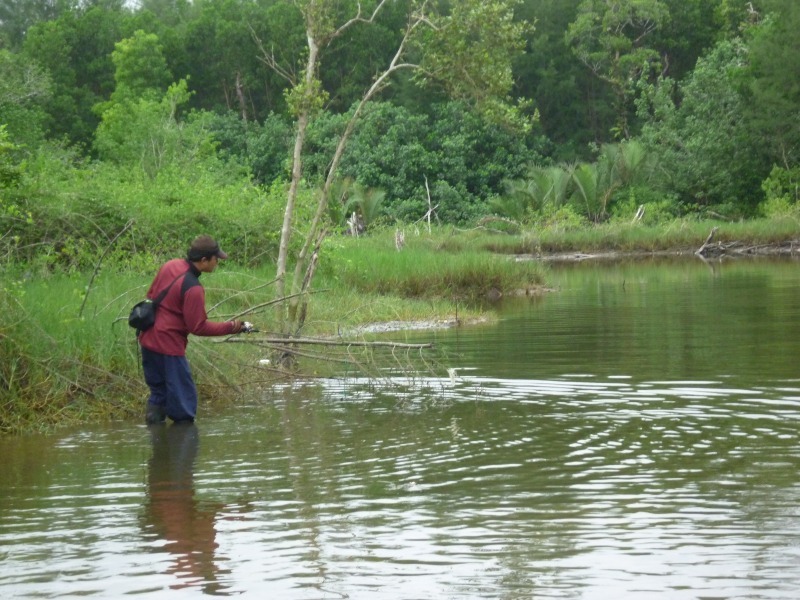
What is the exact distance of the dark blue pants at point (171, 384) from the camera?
10641 mm

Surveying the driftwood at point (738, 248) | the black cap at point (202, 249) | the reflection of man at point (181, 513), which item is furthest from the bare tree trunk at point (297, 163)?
the driftwood at point (738, 248)

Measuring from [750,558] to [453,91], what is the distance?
395 inches

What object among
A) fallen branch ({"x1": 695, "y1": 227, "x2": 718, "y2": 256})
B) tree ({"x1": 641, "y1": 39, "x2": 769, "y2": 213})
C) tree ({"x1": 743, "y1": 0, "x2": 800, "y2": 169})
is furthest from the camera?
tree ({"x1": 641, "y1": 39, "x2": 769, "y2": 213})

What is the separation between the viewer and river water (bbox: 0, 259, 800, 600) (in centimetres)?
631

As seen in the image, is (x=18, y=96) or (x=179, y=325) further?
(x=18, y=96)

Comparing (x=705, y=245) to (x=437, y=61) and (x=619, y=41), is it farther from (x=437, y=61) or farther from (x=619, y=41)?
(x=437, y=61)

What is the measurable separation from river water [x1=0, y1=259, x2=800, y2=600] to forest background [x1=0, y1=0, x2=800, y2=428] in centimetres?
842

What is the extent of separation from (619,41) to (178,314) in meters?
49.9

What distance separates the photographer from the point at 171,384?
10.7m

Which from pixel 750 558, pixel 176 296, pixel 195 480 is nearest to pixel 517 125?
pixel 176 296

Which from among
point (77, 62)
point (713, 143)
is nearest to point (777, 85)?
point (713, 143)

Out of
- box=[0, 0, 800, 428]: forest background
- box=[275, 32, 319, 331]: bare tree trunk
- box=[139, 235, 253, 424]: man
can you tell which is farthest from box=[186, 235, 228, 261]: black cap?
box=[0, 0, 800, 428]: forest background

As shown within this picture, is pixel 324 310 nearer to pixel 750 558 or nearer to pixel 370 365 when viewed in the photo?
pixel 370 365

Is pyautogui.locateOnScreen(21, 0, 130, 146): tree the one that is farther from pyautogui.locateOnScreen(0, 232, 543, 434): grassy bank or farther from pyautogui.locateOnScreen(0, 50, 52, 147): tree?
pyautogui.locateOnScreen(0, 232, 543, 434): grassy bank
